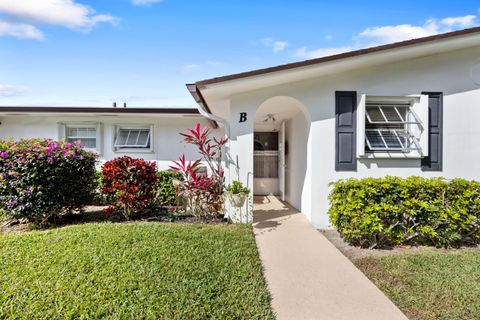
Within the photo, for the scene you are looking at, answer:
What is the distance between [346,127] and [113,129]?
7.83 m

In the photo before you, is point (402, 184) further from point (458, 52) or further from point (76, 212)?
point (76, 212)

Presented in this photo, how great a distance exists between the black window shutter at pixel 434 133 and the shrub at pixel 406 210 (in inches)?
39.8

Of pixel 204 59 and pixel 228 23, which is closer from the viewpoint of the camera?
pixel 228 23

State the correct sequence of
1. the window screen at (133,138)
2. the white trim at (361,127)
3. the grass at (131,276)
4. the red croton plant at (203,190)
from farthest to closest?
the window screen at (133,138), the red croton plant at (203,190), the white trim at (361,127), the grass at (131,276)

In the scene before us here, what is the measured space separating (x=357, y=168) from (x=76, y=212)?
7074 millimetres

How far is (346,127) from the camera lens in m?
5.73

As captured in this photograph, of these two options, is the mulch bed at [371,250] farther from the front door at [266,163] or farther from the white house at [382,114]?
the front door at [266,163]

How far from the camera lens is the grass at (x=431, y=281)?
2.82 metres

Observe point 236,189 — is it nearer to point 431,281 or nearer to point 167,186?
point 167,186

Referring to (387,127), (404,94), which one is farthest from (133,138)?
(404,94)

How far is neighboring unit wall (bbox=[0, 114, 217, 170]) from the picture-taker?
921 cm

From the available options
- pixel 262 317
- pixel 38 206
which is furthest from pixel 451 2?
pixel 38 206

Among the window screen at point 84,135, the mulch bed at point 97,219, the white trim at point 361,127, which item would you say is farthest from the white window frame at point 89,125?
the white trim at point 361,127

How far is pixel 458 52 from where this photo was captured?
5.79 metres
